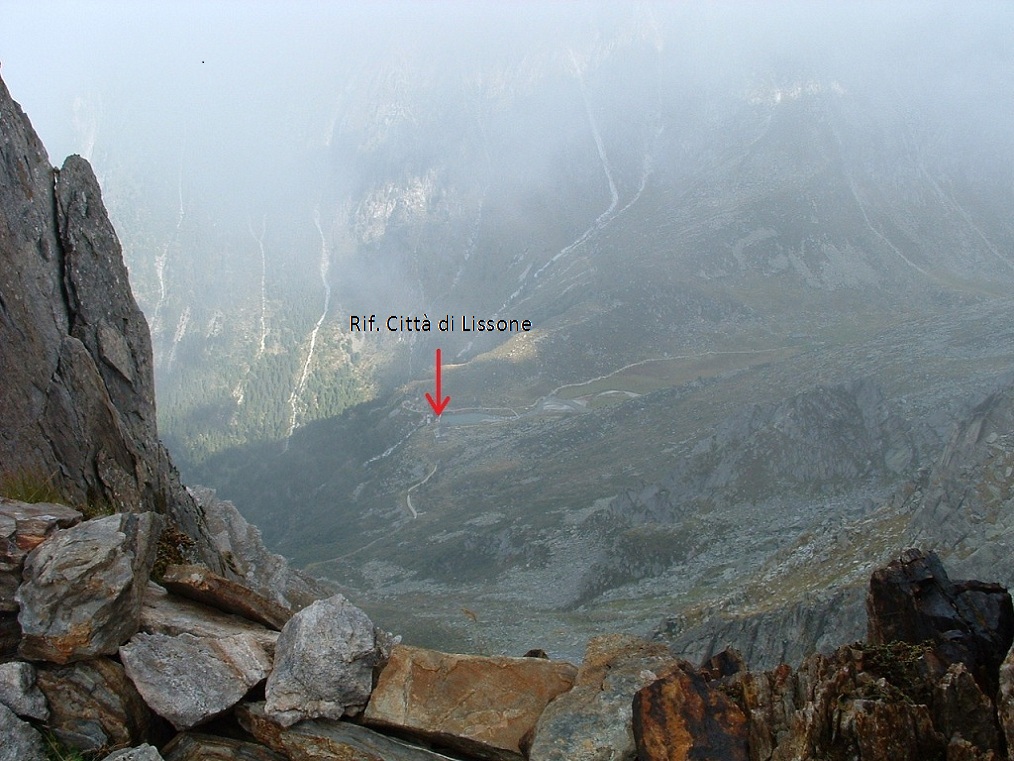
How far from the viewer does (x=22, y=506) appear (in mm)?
13758

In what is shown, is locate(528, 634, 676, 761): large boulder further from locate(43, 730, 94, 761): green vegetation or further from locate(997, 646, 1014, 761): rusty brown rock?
locate(43, 730, 94, 761): green vegetation

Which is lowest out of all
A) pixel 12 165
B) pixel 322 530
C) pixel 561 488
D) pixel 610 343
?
pixel 322 530

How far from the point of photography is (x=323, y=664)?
12641mm

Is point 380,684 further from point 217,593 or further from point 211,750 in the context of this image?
point 217,593

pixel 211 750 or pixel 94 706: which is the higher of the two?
pixel 94 706

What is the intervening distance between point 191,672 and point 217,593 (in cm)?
216

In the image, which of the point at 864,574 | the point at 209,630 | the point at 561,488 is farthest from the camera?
the point at 561,488

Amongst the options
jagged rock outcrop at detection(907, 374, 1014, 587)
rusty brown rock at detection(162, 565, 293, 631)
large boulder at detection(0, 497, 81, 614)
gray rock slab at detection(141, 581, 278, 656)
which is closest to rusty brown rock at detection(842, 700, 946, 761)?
gray rock slab at detection(141, 581, 278, 656)

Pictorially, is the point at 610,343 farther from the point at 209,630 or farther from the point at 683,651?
the point at 209,630

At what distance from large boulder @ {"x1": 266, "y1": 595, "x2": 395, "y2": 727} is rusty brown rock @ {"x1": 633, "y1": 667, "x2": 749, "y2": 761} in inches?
160

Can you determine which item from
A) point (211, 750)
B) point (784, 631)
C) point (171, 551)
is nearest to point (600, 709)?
point (211, 750)

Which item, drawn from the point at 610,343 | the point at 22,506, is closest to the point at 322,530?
the point at 610,343

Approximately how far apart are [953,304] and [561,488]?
113 metres

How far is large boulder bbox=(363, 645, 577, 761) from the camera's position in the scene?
12.9 m
